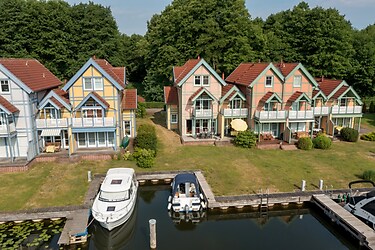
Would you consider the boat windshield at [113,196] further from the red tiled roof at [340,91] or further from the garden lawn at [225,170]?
the red tiled roof at [340,91]

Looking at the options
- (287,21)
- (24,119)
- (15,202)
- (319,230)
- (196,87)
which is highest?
(287,21)

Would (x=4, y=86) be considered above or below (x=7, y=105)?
above

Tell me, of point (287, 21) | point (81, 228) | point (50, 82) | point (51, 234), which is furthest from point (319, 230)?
point (287, 21)

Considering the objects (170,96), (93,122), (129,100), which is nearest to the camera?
(93,122)

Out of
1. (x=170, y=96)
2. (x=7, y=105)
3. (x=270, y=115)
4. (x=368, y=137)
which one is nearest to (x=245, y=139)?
(x=270, y=115)

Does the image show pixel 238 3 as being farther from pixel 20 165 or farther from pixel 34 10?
pixel 20 165

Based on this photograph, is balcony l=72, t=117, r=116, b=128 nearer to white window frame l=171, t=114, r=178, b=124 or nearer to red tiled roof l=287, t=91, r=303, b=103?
white window frame l=171, t=114, r=178, b=124

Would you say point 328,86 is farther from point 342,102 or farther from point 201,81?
point 201,81
